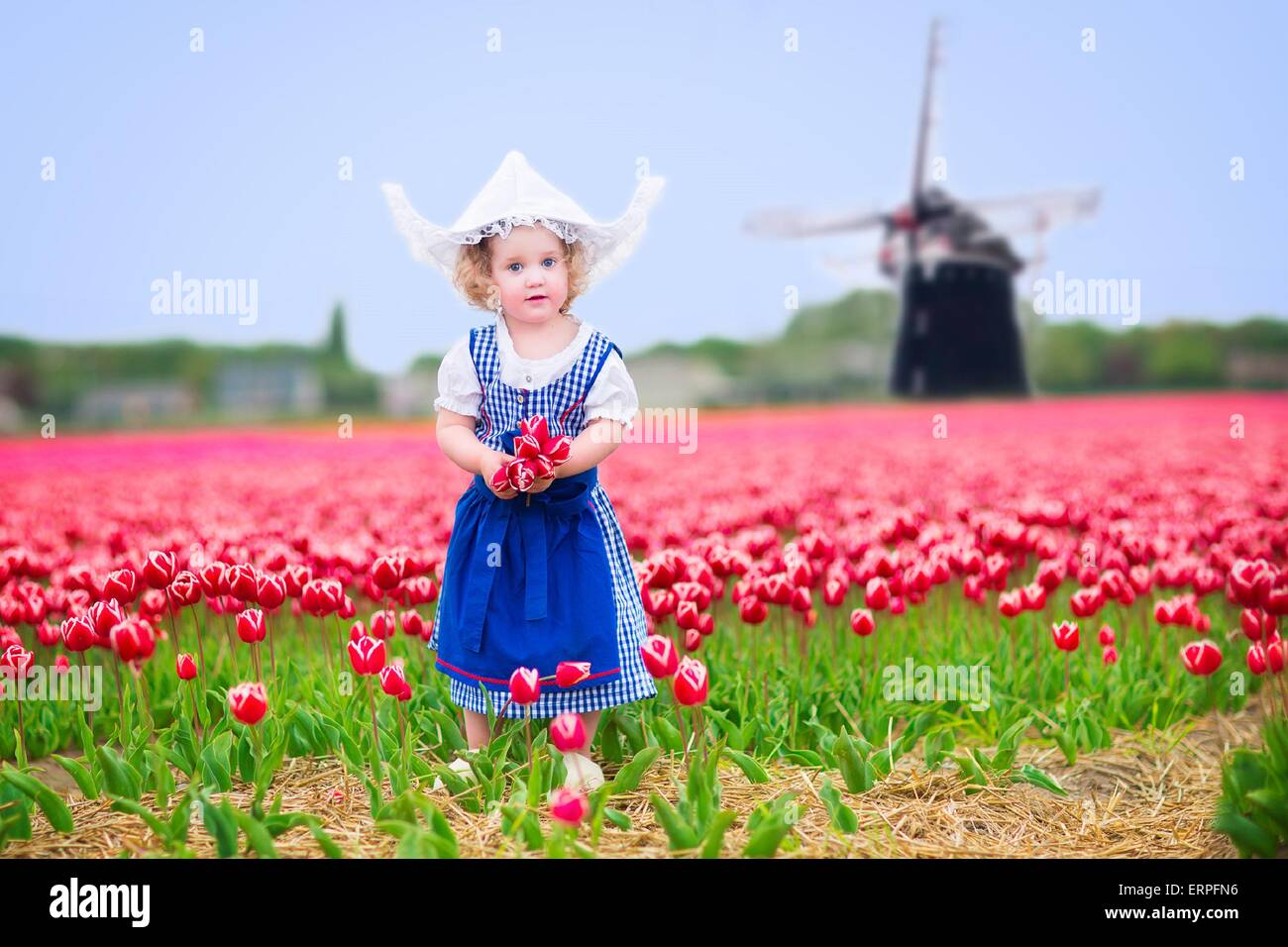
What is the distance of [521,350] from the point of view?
2.81 metres

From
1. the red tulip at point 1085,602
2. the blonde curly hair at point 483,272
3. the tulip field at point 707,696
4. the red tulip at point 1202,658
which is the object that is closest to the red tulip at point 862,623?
the tulip field at point 707,696

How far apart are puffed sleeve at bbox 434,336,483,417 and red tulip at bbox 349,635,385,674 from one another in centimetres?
66

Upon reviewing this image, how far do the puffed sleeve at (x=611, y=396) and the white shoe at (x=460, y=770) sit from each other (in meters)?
0.95

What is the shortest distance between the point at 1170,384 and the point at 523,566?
15.5 metres

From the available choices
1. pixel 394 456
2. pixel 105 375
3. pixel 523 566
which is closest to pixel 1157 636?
pixel 523 566

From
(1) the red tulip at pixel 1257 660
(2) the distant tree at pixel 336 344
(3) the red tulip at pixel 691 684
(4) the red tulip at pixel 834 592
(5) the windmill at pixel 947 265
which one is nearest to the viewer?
(3) the red tulip at pixel 691 684

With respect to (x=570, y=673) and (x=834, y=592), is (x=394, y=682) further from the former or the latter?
(x=834, y=592)

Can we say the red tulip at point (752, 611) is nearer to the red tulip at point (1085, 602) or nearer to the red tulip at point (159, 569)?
the red tulip at point (1085, 602)

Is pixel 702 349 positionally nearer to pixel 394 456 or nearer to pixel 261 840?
pixel 394 456

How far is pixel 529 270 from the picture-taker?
2717 mm

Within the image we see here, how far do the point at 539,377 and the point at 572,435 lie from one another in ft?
0.56

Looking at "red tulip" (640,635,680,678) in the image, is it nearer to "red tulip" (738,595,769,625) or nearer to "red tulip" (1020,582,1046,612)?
"red tulip" (738,595,769,625)

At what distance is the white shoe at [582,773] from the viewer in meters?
2.69
